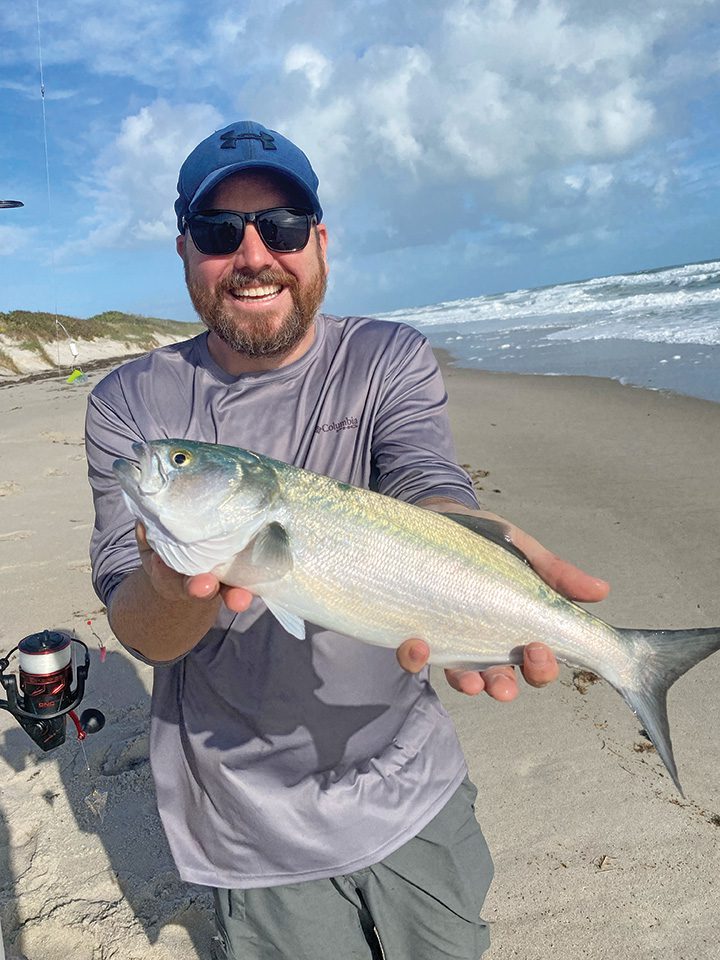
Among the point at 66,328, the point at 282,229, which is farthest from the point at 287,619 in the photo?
the point at 66,328

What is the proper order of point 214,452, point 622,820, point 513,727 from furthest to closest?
point 513,727
point 622,820
point 214,452

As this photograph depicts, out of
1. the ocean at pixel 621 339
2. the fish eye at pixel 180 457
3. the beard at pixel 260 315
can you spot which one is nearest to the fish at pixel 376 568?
the fish eye at pixel 180 457

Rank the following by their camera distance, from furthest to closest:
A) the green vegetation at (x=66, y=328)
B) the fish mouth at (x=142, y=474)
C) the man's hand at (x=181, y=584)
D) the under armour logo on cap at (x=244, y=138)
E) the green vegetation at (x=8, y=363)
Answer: the green vegetation at (x=66, y=328)
the green vegetation at (x=8, y=363)
the under armour logo on cap at (x=244, y=138)
the fish mouth at (x=142, y=474)
the man's hand at (x=181, y=584)

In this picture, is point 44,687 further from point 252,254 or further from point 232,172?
point 232,172

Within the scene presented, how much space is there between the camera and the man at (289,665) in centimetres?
266

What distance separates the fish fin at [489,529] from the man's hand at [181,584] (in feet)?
2.55

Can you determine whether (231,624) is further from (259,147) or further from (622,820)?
(622,820)

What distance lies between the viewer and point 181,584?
213 cm

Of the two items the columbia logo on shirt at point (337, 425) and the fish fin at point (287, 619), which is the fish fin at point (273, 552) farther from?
the columbia logo on shirt at point (337, 425)

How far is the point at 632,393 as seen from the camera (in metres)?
13.4

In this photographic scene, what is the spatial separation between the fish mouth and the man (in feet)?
1.09

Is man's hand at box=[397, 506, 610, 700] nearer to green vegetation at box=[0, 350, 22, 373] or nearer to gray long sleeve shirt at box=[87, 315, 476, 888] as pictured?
gray long sleeve shirt at box=[87, 315, 476, 888]

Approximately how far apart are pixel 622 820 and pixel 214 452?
2790 mm

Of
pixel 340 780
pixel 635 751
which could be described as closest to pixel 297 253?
pixel 340 780
